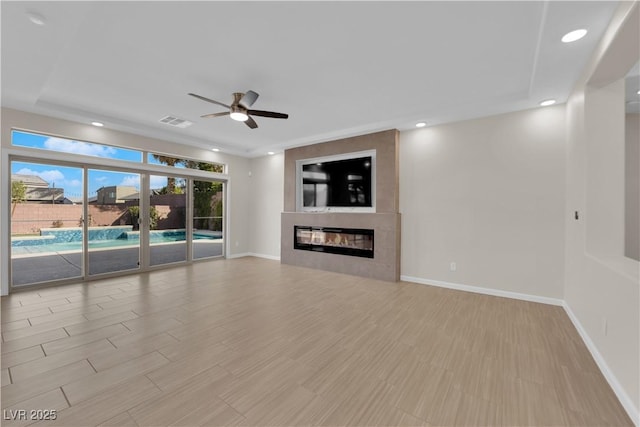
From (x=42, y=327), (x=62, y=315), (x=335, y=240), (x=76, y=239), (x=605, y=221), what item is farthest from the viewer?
(x=335, y=240)

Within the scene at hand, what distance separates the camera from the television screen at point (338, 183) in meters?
5.38

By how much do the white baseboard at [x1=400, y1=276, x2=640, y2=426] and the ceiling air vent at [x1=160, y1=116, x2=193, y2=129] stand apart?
16.0 ft

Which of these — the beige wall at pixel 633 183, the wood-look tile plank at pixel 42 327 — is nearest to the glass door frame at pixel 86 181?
the wood-look tile plank at pixel 42 327

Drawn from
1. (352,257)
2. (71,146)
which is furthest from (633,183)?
(71,146)

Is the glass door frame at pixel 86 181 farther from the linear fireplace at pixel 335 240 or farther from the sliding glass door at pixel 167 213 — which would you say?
the linear fireplace at pixel 335 240

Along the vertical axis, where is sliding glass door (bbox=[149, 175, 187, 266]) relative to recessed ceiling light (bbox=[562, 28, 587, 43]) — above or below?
below

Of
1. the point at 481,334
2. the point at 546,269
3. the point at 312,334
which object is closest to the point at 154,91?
the point at 312,334

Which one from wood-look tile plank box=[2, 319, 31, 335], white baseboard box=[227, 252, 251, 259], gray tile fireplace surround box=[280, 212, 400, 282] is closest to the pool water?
white baseboard box=[227, 252, 251, 259]

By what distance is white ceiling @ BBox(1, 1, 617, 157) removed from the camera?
2.09m

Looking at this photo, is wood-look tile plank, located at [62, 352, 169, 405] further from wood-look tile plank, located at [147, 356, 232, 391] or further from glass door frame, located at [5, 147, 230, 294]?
glass door frame, located at [5, 147, 230, 294]

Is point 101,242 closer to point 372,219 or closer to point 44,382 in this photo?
point 44,382

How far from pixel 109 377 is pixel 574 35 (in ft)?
15.4

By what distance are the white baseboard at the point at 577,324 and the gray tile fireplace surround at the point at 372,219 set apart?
0.55 metres

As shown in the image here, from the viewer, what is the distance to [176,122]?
15.6 ft
